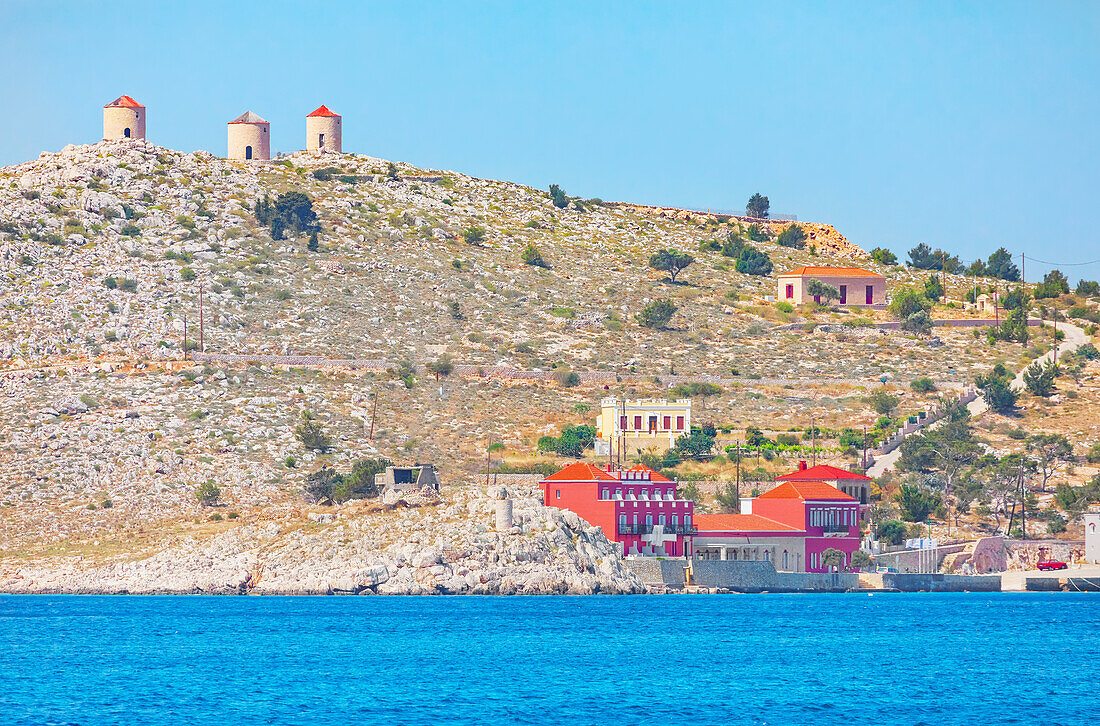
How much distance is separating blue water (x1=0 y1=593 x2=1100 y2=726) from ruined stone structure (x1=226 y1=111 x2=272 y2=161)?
81067mm

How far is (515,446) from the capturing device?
112812 millimetres

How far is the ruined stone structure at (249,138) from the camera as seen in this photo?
164 metres

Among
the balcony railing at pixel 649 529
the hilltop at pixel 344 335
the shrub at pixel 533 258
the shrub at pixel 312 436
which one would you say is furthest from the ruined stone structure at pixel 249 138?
the balcony railing at pixel 649 529

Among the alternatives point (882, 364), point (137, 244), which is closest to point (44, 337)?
point (137, 244)

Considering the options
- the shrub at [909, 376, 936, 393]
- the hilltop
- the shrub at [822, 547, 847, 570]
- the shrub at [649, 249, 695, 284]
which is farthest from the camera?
the shrub at [649, 249, 695, 284]

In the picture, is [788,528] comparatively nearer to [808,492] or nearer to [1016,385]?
[808,492]

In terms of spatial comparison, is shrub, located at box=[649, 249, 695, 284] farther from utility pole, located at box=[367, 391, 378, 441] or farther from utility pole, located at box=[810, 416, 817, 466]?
utility pole, located at box=[367, 391, 378, 441]

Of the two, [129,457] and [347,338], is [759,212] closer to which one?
[347,338]

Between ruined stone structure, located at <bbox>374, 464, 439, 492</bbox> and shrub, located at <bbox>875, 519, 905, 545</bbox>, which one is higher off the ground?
ruined stone structure, located at <bbox>374, 464, 439, 492</bbox>

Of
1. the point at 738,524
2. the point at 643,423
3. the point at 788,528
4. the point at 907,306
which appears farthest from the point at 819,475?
the point at 907,306

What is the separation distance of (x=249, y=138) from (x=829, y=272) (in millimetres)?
56166

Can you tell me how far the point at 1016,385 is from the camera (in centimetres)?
13025

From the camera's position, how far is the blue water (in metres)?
50.2

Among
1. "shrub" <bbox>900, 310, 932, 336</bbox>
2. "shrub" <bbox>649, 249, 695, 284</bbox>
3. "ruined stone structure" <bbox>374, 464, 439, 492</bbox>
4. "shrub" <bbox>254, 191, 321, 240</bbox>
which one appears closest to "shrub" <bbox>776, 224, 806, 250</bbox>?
"shrub" <bbox>649, 249, 695, 284</bbox>
